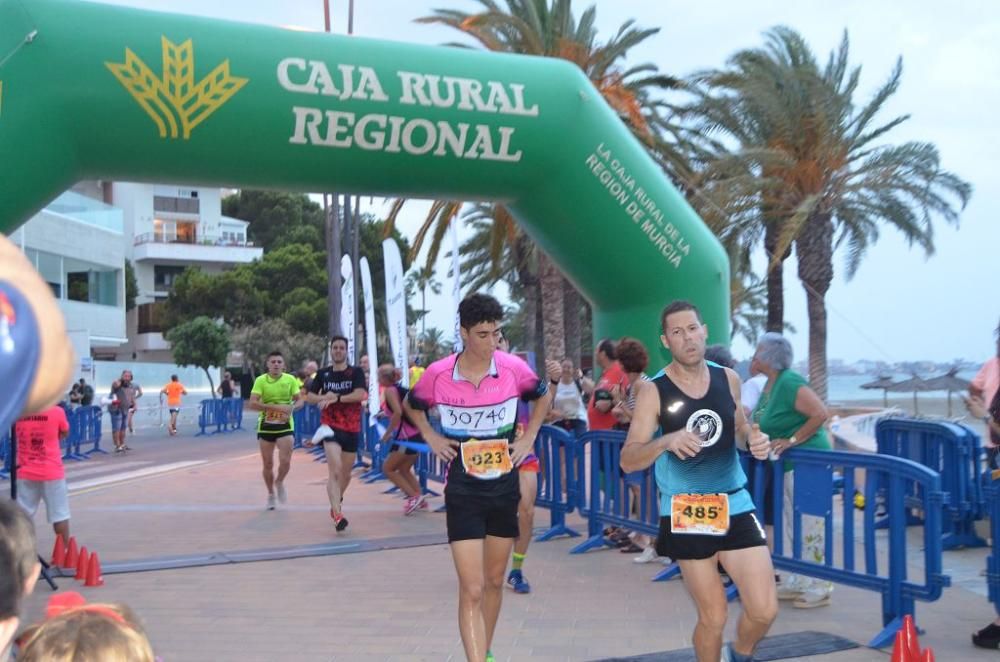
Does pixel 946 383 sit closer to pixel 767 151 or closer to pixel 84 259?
pixel 767 151

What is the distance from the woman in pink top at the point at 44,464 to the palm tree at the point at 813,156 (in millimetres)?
13669

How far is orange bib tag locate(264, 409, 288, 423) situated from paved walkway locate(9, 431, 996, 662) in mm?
1042

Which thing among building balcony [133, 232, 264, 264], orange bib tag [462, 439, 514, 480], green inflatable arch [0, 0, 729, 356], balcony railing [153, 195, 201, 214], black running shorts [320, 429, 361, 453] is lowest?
black running shorts [320, 429, 361, 453]

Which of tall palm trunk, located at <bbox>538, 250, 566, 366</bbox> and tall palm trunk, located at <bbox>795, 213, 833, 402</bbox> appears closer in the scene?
tall palm trunk, located at <bbox>795, 213, 833, 402</bbox>

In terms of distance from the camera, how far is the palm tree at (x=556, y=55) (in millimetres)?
20000

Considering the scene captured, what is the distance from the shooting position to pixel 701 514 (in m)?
4.44

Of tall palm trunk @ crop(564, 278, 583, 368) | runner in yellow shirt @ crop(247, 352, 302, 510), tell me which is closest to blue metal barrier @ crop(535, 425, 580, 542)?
runner in yellow shirt @ crop(247, 352, 302, 510)

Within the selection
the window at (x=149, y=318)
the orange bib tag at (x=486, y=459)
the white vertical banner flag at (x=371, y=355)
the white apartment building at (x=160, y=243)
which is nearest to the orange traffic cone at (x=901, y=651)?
the orange bib tag at (x=486, y=459)

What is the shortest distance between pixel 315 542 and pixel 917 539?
542 cm

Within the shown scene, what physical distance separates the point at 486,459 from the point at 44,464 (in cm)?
454

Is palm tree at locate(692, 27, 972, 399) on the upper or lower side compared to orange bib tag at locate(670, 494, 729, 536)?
upper

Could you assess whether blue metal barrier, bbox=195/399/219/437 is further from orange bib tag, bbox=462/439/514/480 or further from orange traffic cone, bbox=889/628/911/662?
orange traffic cone, bbox=889/628/911/662

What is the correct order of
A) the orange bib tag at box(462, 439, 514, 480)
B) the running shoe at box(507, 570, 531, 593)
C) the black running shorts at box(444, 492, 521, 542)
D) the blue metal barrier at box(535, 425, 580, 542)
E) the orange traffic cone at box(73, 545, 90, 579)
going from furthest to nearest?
1. the blue metal barrier at box(535, 425, 580, 542)
2. the orange traffic cone at box(73, 545, 90, 579)
3. the running shoe at box(507, 570, 531, 593)
4. the orange bib tag at box(462, 439, 514, 480)
5. the black running shorts at box(444, 492, 521, 542)

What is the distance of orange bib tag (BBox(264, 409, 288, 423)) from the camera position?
11.3 m
